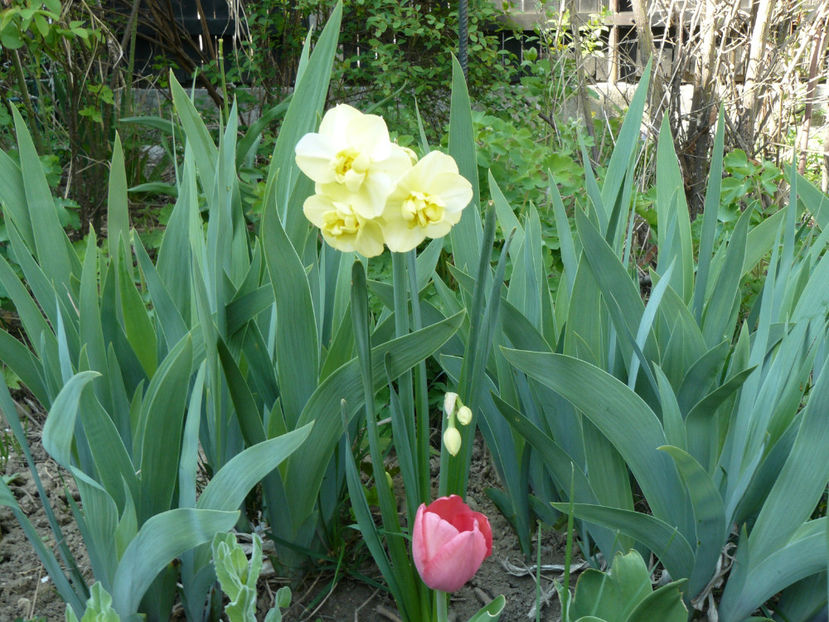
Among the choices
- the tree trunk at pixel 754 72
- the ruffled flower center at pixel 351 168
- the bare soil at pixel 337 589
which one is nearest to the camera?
the ruffled flower center at pixel 351 168

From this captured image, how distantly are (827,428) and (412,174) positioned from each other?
0.58 meters

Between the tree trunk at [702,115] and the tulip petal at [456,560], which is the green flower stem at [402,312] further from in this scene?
the tree trunk at [702,115]

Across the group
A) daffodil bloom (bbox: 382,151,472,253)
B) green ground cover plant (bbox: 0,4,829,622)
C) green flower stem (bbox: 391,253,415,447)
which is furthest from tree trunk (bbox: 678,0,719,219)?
daffodil bloom (bbox: 382,151,472,253)

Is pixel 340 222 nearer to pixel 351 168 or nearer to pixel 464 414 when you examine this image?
pixel 351 168

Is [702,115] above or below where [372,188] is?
below

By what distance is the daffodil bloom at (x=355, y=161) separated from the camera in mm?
710

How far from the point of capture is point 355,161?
2.35 ft

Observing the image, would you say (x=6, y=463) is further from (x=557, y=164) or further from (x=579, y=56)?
(x=579, y=56)

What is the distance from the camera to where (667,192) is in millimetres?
1390

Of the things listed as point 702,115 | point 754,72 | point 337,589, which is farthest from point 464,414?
point 754,72

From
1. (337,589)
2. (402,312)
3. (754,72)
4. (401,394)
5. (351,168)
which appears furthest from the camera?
(754,72)

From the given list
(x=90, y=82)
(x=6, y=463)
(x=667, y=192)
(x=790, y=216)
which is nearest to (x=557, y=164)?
(x=667, y=192)

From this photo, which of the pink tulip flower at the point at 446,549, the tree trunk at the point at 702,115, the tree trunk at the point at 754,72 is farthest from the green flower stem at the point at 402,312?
the tree trunk at the point at 754,72

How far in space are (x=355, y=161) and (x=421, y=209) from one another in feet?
0.24
